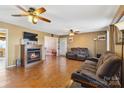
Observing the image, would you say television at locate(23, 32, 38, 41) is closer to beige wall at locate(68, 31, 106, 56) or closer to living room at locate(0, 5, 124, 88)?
living room at locate(0, 5, 124, 88)

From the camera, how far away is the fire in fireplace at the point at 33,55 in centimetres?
699

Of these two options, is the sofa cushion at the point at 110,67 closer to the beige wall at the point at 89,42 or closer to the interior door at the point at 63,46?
the beige wall at the point at 89,42

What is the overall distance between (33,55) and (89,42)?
4.87 m

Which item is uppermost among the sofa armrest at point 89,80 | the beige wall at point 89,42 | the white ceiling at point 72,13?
the white ceiling at point 72,13

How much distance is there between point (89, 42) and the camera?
1005 cm

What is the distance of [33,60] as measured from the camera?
7.46m

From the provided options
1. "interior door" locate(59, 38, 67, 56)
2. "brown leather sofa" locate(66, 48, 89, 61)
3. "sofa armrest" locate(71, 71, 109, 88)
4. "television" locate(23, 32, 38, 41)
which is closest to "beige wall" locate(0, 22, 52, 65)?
"television" locate(23, 32, 38, 41)

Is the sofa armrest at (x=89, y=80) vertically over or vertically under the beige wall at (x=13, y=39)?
under

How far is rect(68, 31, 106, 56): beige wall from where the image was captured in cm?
934

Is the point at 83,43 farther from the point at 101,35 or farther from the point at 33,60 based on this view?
the point at 33,60

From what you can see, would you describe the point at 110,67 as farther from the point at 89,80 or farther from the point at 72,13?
the point at 72,13

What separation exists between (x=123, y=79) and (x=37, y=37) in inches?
274

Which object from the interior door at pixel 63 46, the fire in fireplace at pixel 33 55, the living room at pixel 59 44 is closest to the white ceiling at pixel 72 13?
→ the living room at pixel 59 44

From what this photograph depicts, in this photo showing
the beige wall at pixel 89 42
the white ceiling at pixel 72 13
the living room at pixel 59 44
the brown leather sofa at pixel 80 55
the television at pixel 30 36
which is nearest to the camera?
the living room at pixel 59 44
